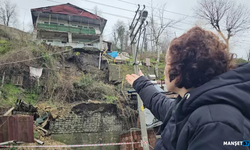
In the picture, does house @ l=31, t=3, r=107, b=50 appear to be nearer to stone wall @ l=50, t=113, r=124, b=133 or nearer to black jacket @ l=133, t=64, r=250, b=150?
stone wall @ l=50, t=113, r=124, b=133

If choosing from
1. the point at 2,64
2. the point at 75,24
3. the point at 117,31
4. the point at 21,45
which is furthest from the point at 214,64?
the point at 117,31

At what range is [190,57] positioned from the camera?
41.4 inches

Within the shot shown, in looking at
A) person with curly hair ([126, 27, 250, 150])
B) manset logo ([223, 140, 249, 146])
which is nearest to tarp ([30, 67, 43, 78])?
person with curly hair ([126, 27, 250, 150])

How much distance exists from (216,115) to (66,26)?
24.6m

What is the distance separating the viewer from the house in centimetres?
2214

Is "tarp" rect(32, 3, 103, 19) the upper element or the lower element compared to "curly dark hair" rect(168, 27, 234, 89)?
upper

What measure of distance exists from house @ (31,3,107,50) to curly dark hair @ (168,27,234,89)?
68.1ft

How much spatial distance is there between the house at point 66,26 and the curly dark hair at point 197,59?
2077 centimetres

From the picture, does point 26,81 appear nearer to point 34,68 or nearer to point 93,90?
point 34,68

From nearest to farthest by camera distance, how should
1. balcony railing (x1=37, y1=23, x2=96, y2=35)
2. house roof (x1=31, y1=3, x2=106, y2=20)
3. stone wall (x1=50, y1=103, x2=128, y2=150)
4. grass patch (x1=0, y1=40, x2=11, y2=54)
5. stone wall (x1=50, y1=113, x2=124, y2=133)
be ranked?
stone wall (x1=50, y1=103, x2=128, y2=150), stone wall (x1=50, y1=113, x2=124, y2=133), grass patch (x1=0, y1=40, x2=11, y2=54), balcony railing (x1=37, y1=23, x2=96, y2=35), house roof (x1=31, y1=3, x2=106, y2=20)

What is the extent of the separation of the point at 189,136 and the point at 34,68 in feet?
46.8

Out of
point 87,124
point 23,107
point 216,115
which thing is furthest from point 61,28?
point 216,115

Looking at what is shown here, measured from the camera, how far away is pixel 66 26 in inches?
894

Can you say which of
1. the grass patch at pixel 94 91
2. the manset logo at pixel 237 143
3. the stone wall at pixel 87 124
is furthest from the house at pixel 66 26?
the manset logo at pixel 237 143
